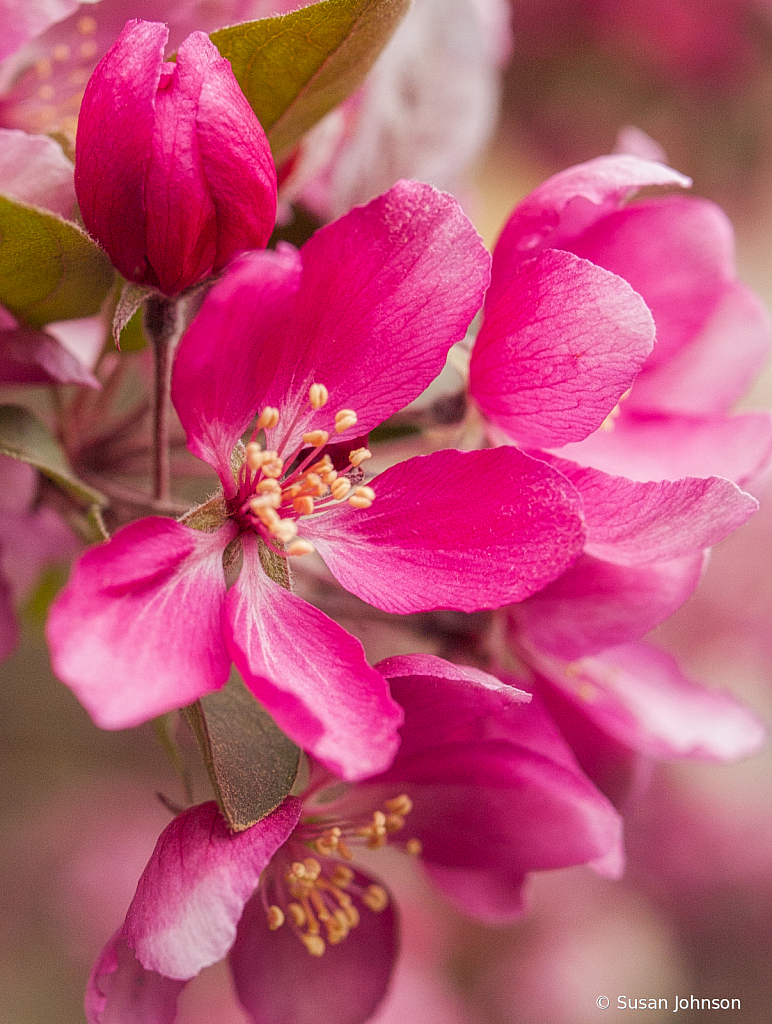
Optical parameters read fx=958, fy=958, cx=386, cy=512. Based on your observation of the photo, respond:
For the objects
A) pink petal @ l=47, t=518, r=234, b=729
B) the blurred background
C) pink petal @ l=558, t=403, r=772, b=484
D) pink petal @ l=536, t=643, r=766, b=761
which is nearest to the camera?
pink petal @ l=47, t=518, r=234, b=729

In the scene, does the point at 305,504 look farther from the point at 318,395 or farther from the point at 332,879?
the point at 332,879

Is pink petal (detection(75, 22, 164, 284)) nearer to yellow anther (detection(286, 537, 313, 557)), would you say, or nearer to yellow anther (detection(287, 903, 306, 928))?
yellow anther (detection(286, 537, 313, 557))

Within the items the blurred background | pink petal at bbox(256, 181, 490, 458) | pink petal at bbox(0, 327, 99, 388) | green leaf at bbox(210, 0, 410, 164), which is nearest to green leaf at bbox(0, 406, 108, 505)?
pink petal at bbox(0, 327, 99, 388)

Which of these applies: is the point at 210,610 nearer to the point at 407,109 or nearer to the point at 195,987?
the point at 407,109

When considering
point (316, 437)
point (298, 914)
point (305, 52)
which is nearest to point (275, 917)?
point (298, 914)

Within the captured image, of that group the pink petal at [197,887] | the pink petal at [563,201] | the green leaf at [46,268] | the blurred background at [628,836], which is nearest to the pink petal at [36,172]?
the green leaf at [46,268]

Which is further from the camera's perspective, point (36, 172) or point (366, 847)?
point (366, 847)

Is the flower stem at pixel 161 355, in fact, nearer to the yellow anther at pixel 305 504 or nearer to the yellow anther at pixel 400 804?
the yellow anther at pixel 305 504
